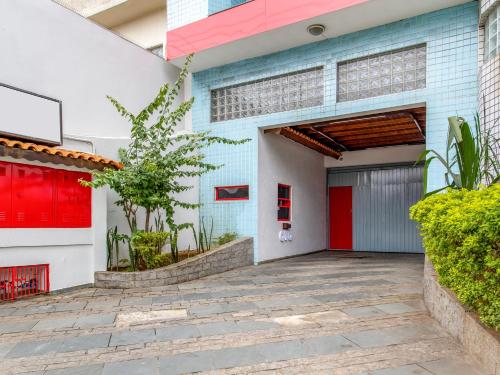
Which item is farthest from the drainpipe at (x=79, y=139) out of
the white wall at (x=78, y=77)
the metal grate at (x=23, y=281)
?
the metal grate at (x=23, y=281)

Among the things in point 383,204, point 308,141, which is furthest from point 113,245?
point 383,204

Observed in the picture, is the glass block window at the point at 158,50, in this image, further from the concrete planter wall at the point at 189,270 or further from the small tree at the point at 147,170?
the concrete planter wall at the point at 189,270

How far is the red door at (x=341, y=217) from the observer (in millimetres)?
13102

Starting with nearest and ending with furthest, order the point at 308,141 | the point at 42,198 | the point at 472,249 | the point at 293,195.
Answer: the point at 472,249 → the point at 42,198 → the point at 293,195 → the point at 308,141

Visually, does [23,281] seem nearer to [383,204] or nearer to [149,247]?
[149,247]

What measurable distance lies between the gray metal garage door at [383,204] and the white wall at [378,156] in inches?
8.9

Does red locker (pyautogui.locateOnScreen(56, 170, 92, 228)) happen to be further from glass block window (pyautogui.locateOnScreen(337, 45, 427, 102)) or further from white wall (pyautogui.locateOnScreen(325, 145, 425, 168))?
white wall (pyautogui.locateOnScreen(325, 145, 425, 168))

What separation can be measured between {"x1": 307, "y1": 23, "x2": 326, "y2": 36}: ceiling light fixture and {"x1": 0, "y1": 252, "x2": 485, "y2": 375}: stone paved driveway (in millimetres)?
5165

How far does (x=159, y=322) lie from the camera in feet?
14.2

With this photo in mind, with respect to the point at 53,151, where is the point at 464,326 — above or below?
below

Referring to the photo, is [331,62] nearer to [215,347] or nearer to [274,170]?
[274,170]

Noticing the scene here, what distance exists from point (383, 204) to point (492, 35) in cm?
720

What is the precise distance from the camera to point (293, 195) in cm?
1079

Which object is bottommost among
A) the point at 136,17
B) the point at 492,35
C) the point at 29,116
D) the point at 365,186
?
the point at 365,186
